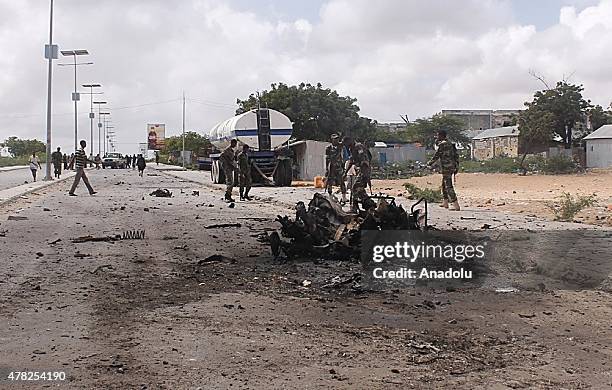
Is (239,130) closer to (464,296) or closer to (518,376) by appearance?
(464,296)

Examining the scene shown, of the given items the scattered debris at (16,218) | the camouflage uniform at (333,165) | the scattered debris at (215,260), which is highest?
the camouflage uniform at (333,165)

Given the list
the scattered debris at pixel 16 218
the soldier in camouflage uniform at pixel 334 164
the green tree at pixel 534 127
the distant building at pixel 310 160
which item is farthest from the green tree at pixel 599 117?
the scattered debris at pixel 16 218

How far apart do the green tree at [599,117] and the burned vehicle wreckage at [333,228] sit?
6217 centimetres

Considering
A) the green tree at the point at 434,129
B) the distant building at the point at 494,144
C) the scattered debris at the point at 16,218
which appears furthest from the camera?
the green tree at the point at 434,129

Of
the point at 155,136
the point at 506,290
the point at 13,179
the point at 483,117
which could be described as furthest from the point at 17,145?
the point at 506,290

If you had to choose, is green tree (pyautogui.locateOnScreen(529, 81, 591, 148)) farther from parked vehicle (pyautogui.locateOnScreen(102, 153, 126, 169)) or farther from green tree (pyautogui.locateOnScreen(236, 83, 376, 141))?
parked vehicle (pyautogui.locateOnScreen(102, 153, 126, 169))

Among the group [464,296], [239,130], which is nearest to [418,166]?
[239,130]

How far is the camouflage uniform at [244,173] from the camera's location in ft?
76.0

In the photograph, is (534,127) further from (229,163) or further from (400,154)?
(229,163)

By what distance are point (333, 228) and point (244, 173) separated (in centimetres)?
1302

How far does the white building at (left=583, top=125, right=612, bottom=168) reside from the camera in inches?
2236

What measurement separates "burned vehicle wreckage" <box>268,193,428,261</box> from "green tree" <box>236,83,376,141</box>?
47.2 m

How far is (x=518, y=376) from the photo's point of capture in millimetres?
5477

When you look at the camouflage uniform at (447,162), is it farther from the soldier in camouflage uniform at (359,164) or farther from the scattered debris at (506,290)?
A: the scattered debris at (506,290)
